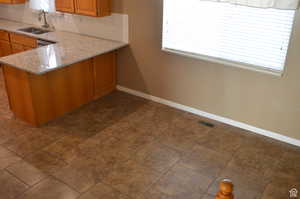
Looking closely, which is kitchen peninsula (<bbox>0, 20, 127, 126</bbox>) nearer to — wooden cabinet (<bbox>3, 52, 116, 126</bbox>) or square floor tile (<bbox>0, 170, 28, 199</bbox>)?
wooden cabinet (<bbox>3, 52, 116, 126</bbox>)

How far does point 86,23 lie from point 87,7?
485mm

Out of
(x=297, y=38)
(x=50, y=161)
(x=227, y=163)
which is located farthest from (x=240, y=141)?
(x=50, y=161)

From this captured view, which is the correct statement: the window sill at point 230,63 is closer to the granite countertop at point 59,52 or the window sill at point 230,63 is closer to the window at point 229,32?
the window at point 229,32

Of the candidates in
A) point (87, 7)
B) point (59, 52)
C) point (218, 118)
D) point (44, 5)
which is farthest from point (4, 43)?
point (218, 118)

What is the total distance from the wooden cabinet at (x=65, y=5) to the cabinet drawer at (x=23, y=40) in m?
0.65

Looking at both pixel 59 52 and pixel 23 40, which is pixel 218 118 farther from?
pixel 23 40

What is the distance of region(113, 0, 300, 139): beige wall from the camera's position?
10.9ft

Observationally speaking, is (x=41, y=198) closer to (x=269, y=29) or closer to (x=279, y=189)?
(x=279, y=189)

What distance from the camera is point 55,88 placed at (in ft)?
12.3

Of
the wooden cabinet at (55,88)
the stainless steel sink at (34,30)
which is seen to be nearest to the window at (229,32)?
the wooden cabinet at (55,88)

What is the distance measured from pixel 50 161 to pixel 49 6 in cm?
281

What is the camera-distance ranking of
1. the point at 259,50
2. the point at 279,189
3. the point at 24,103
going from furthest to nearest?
1. the point at 24,103
2. the point at 259,50
3. the point at 279,189

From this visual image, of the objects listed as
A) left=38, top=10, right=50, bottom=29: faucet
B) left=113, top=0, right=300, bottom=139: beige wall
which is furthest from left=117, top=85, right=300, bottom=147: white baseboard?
left=38, top=10, right=50, bottom=29: faucet

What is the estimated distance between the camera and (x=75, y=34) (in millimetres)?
4699
